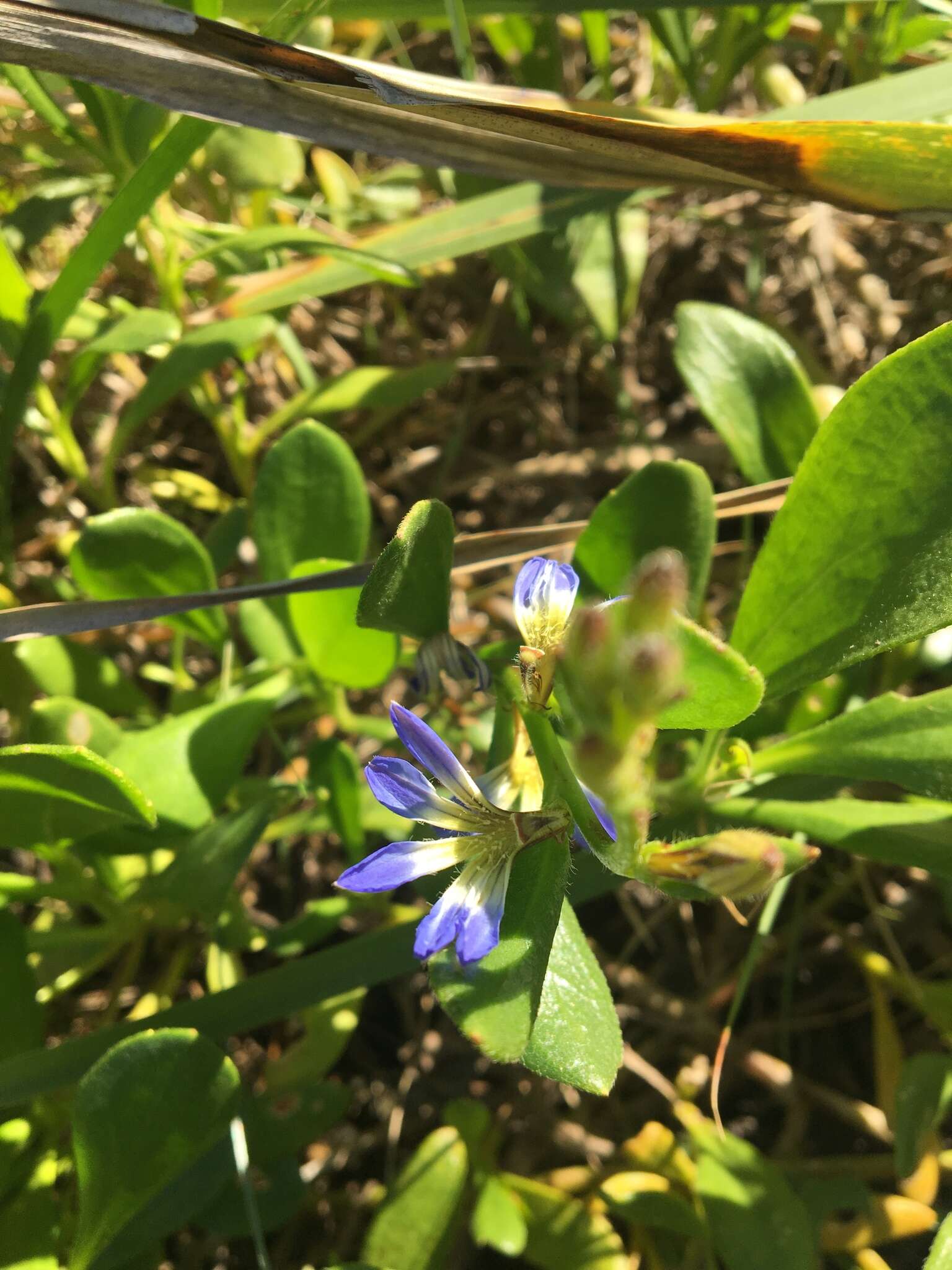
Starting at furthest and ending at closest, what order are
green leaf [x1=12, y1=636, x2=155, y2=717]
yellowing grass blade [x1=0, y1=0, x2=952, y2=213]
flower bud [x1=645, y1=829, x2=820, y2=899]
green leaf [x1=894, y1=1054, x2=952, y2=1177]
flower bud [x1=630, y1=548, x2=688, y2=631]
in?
green leaf [x1=12, y1=636, x2=155, y2=717] → green leaf [x1=894, y1=1054, x2=952, y2=1177] → yellowing grass blade [x1=0, y1=0, x2=952, y2=213] → flower bud [x1=645, y1=829, x2=820, y2=899] → flower bud [x1=630, y1=548, x2=688, y2=631]

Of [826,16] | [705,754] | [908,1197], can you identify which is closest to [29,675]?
[705,754]

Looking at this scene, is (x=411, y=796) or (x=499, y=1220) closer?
(x=411, y=796)

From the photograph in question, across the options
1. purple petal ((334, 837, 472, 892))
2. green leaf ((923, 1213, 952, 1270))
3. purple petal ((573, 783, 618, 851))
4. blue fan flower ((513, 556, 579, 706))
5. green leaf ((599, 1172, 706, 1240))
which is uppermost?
blue fan flower ((513, 556, 579, 706))

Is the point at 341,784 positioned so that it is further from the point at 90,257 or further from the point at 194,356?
the point at 90,257

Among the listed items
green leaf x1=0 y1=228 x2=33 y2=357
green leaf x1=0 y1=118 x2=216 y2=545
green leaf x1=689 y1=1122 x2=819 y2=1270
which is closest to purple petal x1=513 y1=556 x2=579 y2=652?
green leaf x1=0 y1=118 x2=216 y2=545

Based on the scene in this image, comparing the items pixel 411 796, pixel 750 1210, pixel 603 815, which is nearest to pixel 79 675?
pixel 411 796

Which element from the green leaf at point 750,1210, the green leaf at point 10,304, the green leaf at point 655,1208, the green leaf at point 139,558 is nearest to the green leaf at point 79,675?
the green leaf at point 139,558

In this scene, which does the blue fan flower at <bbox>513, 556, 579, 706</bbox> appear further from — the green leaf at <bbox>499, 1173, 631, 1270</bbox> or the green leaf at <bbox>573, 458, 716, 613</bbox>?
the green leaf at <bbox>499, 1173, 631, 1270</bbox>
